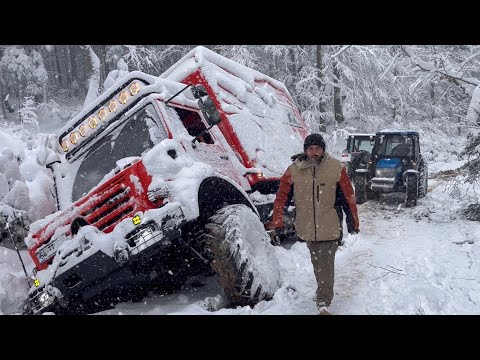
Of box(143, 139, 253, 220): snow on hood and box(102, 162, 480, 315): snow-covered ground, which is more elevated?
box(143, 139, 253, 220): snow on hood

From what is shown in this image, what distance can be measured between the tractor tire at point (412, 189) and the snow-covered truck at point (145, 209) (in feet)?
18.1

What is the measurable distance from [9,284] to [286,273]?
11.7 feet

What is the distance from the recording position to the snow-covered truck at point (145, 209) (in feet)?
13.1

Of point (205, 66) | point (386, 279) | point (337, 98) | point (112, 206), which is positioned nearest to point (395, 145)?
point (205, 66)

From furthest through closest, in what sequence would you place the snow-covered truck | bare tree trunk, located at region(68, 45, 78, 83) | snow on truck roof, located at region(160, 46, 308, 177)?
bare tree trunk, located at region(68, 45, 78, 83)
snow on truck roof, located at region(160, 46, 308, 177)
the snow-covered truck

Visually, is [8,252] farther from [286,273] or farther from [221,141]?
[286,273]

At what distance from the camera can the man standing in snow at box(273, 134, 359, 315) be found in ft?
13.4

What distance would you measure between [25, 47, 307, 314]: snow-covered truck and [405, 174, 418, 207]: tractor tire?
5.51 m

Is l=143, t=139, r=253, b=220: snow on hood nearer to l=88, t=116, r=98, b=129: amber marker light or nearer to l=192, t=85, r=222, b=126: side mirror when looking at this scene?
l=192, t=85, r=222, b=126: side mirror

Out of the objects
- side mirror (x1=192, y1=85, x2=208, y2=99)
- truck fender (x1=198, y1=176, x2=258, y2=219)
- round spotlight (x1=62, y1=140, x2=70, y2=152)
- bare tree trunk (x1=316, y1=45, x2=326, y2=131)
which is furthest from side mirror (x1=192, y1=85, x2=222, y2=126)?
bare tree trunk (x1=316, y1=45, x2=326, y2=131)

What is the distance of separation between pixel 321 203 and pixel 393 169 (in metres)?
7.89

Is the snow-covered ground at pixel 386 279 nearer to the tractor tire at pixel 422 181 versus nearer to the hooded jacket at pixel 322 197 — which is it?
the hooded jacket at pixel 322 197

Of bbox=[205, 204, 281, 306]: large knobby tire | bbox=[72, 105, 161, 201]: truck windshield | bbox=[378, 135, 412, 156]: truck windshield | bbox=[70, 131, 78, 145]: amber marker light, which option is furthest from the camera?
bbox=[378, 135, 412, 156]: truck windshield

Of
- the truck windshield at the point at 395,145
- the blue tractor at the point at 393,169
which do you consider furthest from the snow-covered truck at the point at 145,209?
the truck windshield at the point at 395,145
